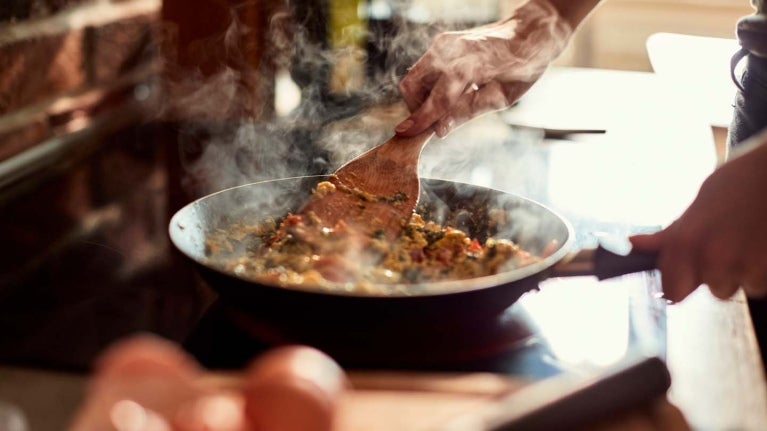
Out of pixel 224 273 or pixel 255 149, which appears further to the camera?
pixel 255 149

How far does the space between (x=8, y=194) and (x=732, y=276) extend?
45.8 inches

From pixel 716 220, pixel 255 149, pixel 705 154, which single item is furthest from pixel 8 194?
pixel 705 154

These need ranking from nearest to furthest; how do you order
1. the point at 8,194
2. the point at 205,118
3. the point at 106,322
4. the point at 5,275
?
the point at 106,322
the point at 5,275
the point at 8,194
the point at 205,118

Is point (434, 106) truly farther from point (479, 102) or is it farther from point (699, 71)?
point (699, 71)

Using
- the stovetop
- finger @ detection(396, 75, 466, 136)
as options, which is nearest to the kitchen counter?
the stovetop

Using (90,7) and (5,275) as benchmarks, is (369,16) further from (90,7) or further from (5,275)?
(5,275)

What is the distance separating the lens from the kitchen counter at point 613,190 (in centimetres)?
90

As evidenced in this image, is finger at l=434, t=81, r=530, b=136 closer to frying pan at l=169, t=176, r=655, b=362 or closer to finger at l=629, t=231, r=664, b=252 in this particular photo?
frying pan at l=169, t=176, r=655, b=362

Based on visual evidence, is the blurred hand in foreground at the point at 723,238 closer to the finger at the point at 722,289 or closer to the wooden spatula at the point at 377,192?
the finger at the point at 722,289

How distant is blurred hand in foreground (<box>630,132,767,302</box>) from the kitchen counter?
0.21 feet

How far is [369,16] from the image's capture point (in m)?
2.05

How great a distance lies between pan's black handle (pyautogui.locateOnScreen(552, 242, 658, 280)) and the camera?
3.40ft

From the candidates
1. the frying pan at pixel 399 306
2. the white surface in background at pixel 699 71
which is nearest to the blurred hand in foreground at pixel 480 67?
the frying pan at pixel 399 306

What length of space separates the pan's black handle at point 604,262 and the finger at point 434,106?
1.40 ft
